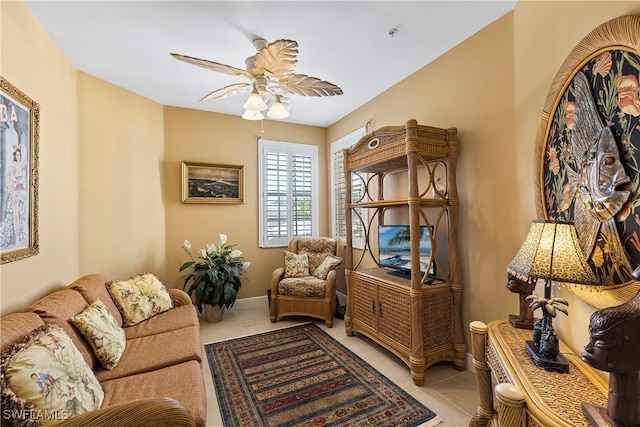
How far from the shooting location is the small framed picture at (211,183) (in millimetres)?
3867

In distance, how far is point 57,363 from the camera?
123cm

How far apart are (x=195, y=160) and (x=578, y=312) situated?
4214mm

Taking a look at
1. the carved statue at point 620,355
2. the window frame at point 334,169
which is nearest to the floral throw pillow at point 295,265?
the window frame at point 334,169

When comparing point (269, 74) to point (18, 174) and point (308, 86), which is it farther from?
point (18, 174)

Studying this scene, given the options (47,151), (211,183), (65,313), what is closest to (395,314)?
(65,313)

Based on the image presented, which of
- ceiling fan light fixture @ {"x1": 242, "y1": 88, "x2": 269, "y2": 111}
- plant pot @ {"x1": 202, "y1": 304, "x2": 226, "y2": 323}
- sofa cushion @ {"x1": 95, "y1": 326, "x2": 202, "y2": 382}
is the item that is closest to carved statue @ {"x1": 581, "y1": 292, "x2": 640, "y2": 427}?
sofa cushion @ {"x1": 95, "y1": 326, "x2": 202, "y2": 382}

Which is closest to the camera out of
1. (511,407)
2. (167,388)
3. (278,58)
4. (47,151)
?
(511,407)

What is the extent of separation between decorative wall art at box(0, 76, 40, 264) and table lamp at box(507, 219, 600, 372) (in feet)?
9.25

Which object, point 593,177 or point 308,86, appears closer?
point 593,177

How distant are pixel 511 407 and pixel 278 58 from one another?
2.19 m

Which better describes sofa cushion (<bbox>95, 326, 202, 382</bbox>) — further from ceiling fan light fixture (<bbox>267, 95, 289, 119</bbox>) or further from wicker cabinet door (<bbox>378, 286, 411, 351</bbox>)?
ceiling fan light fixture (<bbox>267, 95, 289, 119</bbox>)

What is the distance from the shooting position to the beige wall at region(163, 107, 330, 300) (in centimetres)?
381

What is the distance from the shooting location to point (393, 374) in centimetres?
235

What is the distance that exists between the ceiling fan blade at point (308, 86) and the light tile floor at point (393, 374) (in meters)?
2.47
